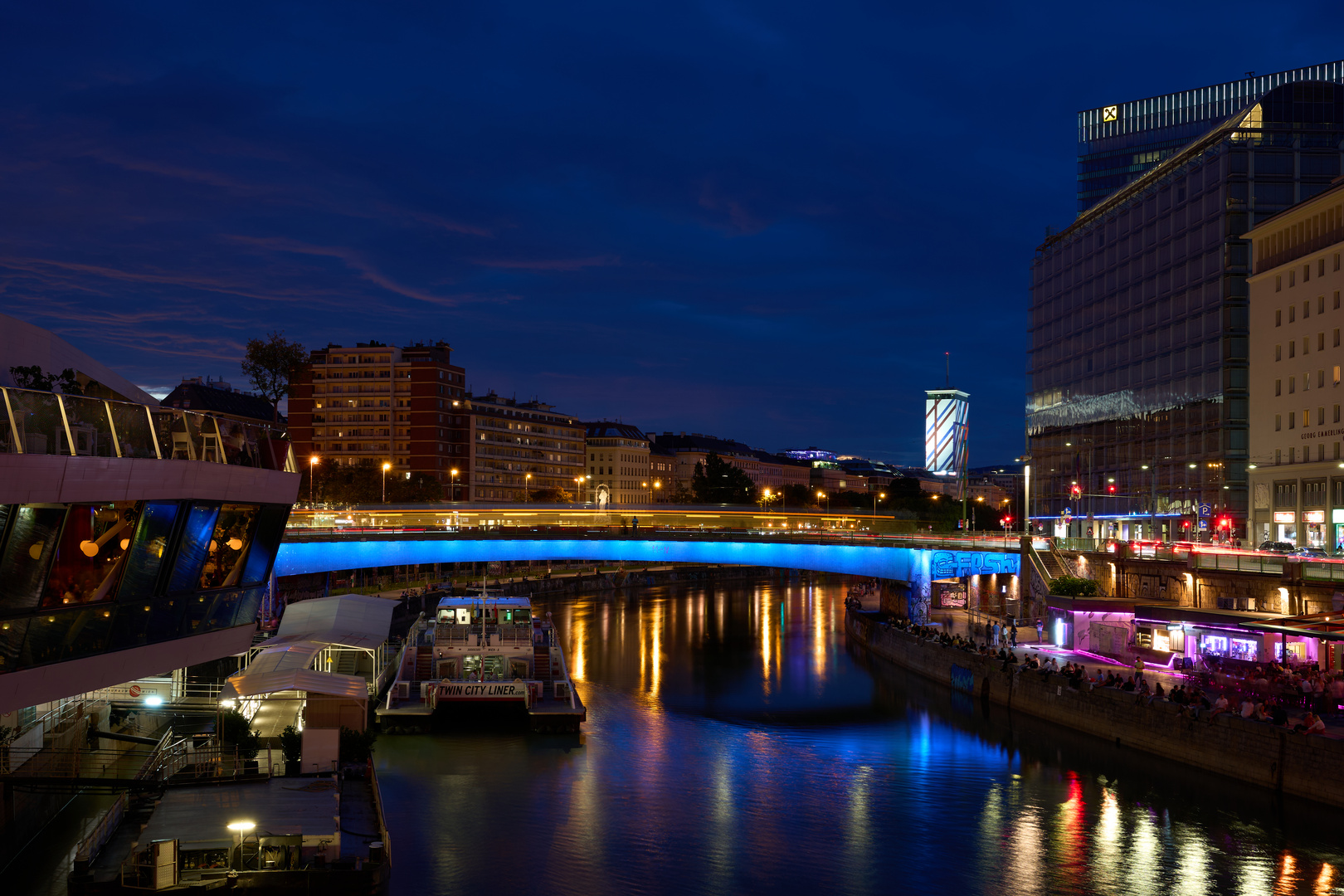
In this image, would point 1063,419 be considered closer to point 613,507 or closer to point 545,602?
point 613,507

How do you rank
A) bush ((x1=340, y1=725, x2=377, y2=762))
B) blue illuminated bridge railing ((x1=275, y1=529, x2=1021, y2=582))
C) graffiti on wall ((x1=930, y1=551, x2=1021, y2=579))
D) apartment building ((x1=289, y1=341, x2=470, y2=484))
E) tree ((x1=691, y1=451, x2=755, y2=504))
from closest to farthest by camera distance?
bush ((x1=340, y1=725, x2=377, y2=762))
blue illuminated bridge railing ((x1=275, y1=529, x2=1021, y2=582))
graffiti on wall ((x1=930, y1=551, x2=1021, y2=579))
apartment building ((x1=289, y1=341, x2=470, y2=484))
tree ((x1=691, y1=451, x2=755, y2=504))

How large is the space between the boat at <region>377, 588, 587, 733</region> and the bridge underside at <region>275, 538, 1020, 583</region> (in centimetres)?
845

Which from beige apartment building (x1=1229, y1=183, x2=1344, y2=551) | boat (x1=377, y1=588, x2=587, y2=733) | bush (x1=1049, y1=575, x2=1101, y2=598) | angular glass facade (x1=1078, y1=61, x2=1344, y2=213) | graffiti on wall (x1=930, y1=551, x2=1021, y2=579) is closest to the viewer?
boat (x1=377, y1=588, x2=587, y2=733)

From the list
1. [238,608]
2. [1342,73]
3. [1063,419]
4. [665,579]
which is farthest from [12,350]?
[1342,73]

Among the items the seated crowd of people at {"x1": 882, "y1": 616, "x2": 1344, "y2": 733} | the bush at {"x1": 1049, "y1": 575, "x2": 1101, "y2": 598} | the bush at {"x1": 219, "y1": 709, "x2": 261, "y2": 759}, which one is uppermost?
the bush at {"x1": 1049, "y1": 575, "x2": 1101, "y2": 598}

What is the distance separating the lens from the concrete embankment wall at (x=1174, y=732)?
32562 millimetres

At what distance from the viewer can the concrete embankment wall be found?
32.6 m

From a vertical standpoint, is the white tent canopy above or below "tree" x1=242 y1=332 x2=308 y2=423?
below

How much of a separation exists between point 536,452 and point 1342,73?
122841 mm

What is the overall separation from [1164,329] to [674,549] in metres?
39.0

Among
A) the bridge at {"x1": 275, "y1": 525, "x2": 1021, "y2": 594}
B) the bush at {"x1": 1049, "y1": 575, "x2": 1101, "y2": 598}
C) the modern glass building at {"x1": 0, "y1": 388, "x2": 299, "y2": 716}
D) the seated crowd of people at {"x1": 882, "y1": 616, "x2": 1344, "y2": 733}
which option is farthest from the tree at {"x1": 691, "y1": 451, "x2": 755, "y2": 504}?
the modern glass building at {"x1": 0, "y1": 388, "x2": 299, "y2": 716}

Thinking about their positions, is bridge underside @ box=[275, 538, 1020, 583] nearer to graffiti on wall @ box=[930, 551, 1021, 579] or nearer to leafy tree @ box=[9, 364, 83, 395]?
graffiti on wall @ box=[930, 551, 1021, 579]

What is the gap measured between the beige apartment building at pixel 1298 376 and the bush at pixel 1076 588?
555 inches

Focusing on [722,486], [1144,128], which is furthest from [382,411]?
[1144,128]
